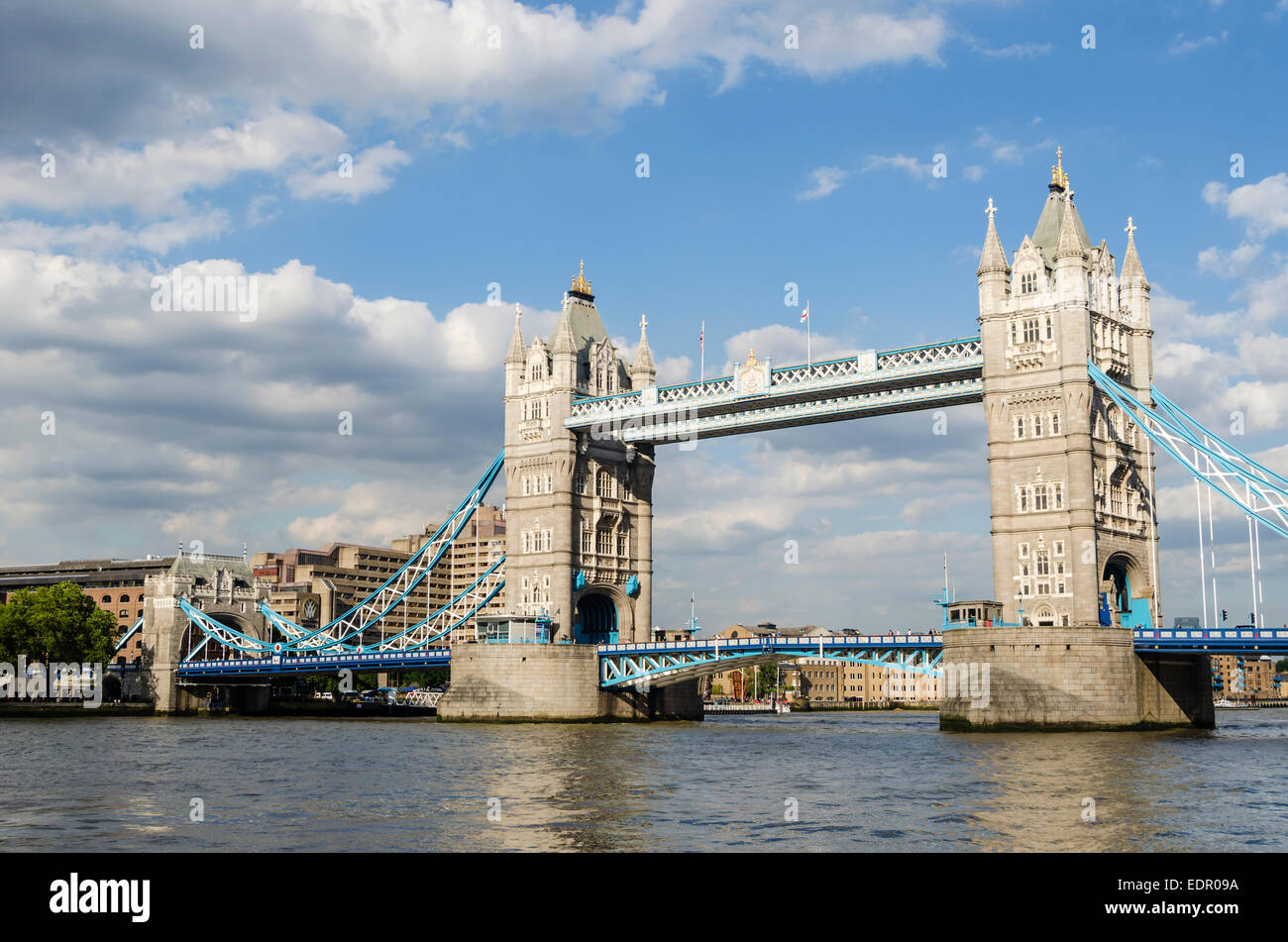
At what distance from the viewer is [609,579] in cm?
9312

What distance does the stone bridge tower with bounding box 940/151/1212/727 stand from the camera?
6172 cm

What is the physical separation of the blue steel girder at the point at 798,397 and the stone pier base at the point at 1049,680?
16686 mm

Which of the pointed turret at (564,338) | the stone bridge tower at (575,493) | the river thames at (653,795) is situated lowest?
the river thames at (653,795)

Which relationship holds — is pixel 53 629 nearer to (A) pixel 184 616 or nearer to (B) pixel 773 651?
(A) pixel 184 616

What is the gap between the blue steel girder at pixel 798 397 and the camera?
74188mm

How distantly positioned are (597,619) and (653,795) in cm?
6204

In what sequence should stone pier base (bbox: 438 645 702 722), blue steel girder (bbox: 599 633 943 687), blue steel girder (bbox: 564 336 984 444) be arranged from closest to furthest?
blue steel girder (bbox: 599 633 943 687) → blue steel girder (bbox: 564 336 984 444) → stone pier base (bbox: 438 645 702 722)

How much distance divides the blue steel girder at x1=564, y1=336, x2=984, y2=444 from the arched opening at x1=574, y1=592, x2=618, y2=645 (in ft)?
41.6

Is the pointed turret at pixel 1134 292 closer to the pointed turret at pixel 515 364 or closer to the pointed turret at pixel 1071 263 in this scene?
the pointed turret at pixel 1071 263

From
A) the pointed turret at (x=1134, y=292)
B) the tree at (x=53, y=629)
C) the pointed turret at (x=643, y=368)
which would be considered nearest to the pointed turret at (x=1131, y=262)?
the pointed turret at (x=1134, y=292)

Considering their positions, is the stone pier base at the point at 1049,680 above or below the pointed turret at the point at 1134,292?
below

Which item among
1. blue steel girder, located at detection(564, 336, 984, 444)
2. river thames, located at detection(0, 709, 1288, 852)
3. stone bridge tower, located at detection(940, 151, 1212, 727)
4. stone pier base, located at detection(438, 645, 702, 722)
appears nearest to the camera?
river thames, located at detection(0, 709, 1288, 852)

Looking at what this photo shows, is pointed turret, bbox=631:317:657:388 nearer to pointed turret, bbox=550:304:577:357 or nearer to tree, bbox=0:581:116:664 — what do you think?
pointed turret, bbox=550:304:577:357

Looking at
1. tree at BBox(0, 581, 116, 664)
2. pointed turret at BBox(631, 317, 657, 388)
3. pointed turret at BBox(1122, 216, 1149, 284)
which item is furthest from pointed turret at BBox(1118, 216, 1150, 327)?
tree at BBox(0, 581, 116, 664)
